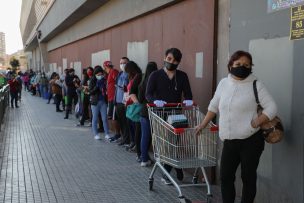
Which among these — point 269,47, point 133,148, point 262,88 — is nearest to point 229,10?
point 269,47

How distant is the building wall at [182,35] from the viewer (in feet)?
21.3

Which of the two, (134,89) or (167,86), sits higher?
(167,86)

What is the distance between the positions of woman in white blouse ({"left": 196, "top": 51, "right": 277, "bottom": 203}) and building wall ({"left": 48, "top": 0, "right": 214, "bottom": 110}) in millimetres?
2032

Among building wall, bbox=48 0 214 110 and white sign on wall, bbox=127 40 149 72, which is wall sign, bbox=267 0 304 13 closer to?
building wall, bbox=48 0 214 110

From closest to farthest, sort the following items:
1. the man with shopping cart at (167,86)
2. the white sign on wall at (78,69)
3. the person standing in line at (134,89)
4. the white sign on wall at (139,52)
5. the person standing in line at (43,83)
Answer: the man with shopping cart at (167,86) → the person standing in line at (134,89) → the white sign on wall at (139,52) → the white sign on wall at (78,69) → the person standing in line at (43,83)

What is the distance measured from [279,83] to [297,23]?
0.69 m

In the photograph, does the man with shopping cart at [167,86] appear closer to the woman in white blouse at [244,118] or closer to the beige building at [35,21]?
the woman in white blouse at [244,118]

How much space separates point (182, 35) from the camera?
293 inches

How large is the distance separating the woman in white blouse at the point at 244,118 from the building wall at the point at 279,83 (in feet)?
1.32

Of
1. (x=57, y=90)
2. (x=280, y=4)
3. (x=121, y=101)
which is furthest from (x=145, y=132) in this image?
(x=57, y=90)

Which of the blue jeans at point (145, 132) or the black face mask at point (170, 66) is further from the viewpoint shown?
the blue jeans at point (145, 132)

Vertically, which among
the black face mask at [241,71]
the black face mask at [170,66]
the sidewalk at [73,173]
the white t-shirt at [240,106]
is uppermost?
the black face mask at [170,66]

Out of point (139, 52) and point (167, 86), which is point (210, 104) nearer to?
point (167, 86)

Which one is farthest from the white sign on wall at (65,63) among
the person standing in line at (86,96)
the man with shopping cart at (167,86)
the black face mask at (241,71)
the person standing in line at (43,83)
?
the black face mask at (241,71)
